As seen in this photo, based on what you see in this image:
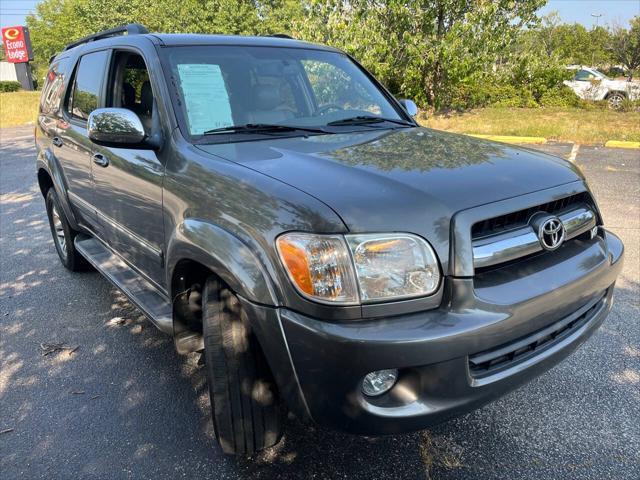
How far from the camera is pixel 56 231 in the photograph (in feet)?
15.7

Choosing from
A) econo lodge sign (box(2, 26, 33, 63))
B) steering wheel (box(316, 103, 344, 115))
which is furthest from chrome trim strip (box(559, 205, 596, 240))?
econo lodge sign (box(2, 26, 33, 63))

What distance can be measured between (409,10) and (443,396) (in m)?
11.9

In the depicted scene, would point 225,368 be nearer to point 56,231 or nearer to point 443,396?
point 443,396

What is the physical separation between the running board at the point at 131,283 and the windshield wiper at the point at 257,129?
3.03 ft

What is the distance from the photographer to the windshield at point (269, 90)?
8.84ft

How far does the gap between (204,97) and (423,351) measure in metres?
1.77

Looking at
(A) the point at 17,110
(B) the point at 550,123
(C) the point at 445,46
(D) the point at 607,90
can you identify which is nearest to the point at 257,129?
(C) the point at 445,46

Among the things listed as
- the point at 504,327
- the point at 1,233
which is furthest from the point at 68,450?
the point at 1,233

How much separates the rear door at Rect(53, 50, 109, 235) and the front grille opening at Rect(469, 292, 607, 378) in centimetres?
274

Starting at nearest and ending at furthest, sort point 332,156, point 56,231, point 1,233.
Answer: point 332,156, point 56,231, point 1,233

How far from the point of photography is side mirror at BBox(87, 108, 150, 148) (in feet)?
8.27

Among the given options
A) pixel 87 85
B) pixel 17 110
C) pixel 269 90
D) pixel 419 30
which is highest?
pixel 419 30

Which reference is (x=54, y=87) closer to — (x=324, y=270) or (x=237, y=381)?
(x=237, y=381)

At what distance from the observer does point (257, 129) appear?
8.91 feet
